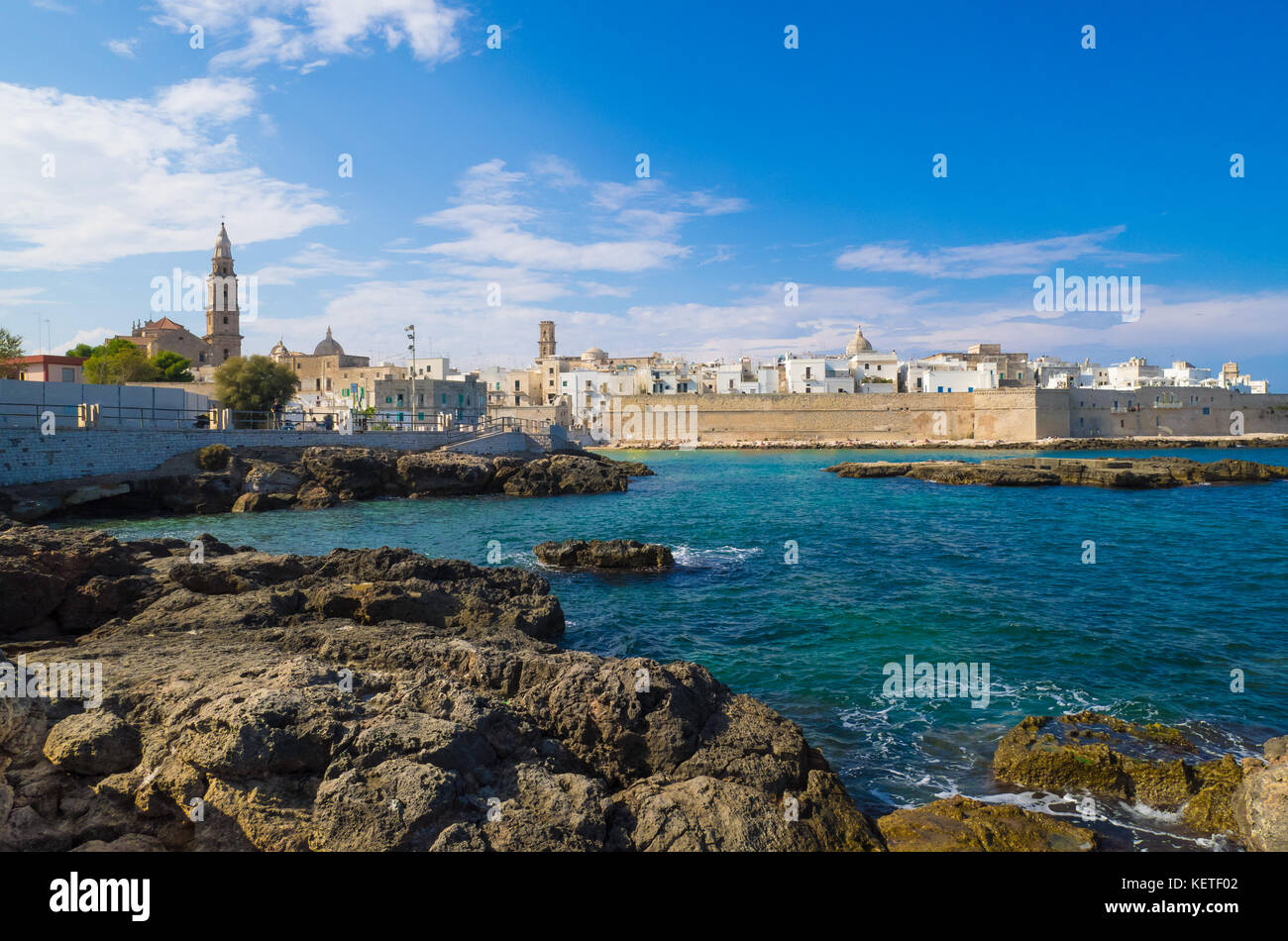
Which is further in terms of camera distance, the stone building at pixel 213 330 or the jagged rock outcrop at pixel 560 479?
the stone building at pixel 213 330

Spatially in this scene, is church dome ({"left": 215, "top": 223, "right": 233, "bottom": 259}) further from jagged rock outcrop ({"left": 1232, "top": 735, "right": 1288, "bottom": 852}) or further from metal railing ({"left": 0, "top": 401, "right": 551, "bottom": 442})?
jagged rock outcrop ({"left": 1232, "top": 735, "right": 1288, "bottom": 852})

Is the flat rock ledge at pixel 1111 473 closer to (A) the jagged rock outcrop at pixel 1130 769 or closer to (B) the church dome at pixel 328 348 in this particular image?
(A) the jagged rock outcrop at pixel 1130 769

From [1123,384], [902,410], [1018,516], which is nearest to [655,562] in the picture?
[1018,516]

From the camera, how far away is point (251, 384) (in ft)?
134

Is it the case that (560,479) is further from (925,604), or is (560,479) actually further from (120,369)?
(120,369)

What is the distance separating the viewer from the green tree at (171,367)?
50.6 m

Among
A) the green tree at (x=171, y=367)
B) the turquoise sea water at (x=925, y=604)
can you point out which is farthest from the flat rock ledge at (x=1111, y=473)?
the green tree at (x=171, y=367)

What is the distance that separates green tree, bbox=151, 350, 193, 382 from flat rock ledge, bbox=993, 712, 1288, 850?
182 ft

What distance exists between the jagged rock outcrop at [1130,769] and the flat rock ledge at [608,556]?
8.80 m

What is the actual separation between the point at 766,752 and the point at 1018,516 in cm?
2251

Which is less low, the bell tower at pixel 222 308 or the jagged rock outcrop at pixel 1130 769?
the bell tower at pixel 222 308

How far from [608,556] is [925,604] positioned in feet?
20.4

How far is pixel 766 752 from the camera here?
5320mm
